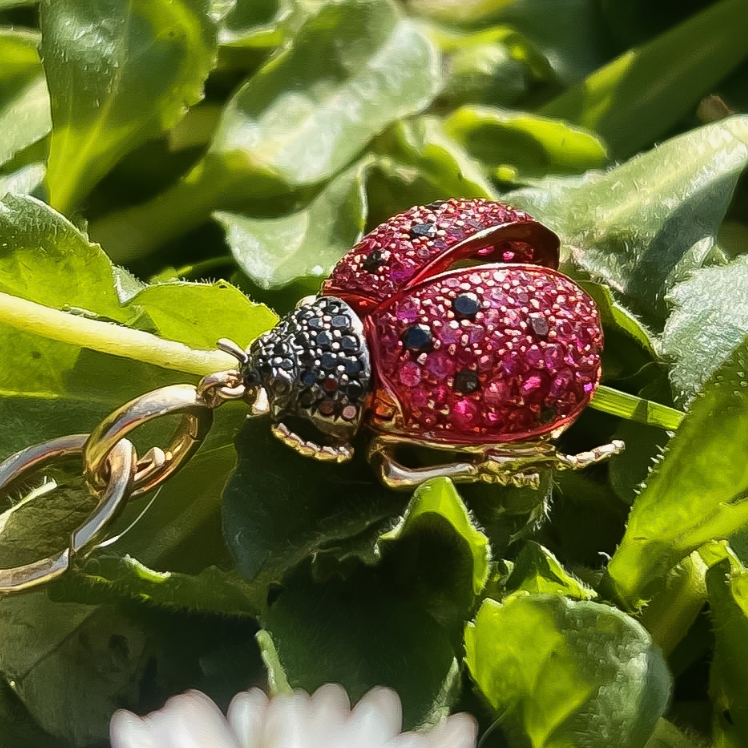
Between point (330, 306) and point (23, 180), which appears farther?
point (23, 180)

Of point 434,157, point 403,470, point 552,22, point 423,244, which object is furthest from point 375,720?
point 552,22

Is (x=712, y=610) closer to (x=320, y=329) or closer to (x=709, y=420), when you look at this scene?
(x=709, y=420)

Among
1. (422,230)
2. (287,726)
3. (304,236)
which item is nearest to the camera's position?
(287,726)

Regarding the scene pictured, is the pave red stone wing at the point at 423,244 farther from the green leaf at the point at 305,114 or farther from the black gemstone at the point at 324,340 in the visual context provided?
the green leaf at the point at 305,114

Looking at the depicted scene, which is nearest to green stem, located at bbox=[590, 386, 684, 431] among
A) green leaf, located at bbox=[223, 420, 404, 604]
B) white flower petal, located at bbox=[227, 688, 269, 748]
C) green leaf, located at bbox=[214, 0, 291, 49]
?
green leaf, located at bbox=[223, 420, 404, 604]

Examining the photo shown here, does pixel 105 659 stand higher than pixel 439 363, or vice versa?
pixel 439 363

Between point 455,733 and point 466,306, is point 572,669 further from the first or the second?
point 466,306

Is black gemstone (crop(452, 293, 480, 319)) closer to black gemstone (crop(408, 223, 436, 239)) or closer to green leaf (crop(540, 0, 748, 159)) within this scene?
black gemstone (crop(408, 223, 436, 239))
